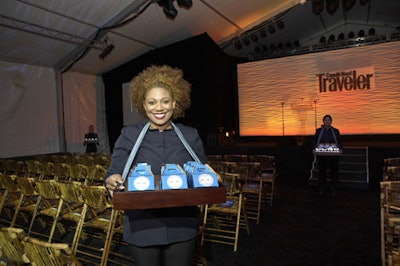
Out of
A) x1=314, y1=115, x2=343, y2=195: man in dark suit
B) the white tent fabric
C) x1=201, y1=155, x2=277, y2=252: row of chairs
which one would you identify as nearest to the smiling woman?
x1=201, y1=155, x2=277, y2=252: row of chairs

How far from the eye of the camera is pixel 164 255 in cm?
143

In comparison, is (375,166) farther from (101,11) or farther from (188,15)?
(101,11)

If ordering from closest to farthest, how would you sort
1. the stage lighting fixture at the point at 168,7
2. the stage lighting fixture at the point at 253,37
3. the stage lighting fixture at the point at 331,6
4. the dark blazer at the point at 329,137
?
the dark blazer at the point at 329,137 < the stage lighting fixture at the point at 168,7 < the stage lighting fixture at the point at 331,6 < the stage lighting fixture at the point at 253,37

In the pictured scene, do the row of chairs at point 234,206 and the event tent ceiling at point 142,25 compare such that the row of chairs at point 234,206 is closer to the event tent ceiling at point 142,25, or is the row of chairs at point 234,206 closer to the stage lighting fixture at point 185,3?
the stage lighting fixture at point 185,3

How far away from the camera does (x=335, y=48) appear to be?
10.4 metres

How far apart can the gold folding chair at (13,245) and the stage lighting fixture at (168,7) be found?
684cm

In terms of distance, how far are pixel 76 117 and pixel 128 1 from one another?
17.7 feet

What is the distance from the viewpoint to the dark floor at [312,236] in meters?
3.20

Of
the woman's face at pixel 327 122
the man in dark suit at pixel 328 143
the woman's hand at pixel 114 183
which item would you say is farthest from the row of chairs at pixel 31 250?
the woman's face at pixel 327 122

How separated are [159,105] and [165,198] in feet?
1.60

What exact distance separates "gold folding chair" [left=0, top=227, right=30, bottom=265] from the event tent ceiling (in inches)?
254

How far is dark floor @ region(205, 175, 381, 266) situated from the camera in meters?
3.20

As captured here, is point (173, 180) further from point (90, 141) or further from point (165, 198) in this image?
point (90, 141)

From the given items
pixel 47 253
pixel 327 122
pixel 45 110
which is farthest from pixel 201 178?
pixel 45 110
